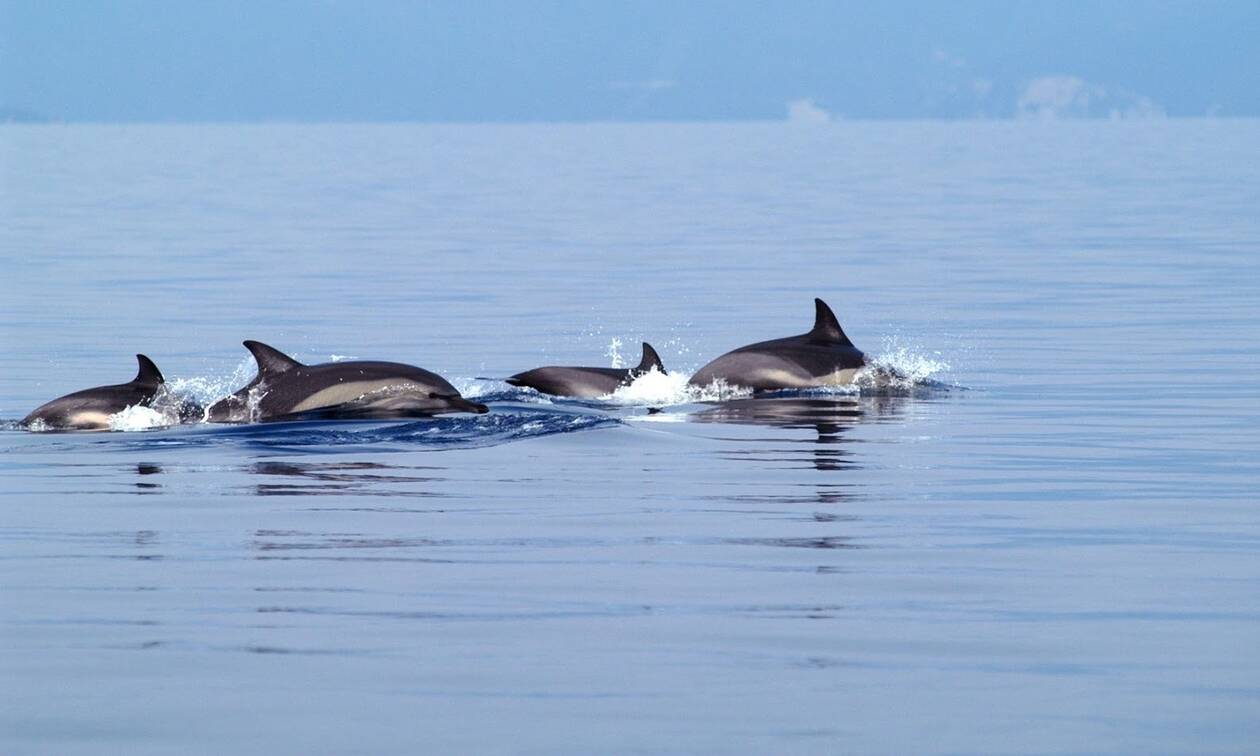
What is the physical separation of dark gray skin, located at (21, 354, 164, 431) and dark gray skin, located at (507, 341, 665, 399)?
13.4ft

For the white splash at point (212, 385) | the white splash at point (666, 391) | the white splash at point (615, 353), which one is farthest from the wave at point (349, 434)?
the white splash at point (615, 353)

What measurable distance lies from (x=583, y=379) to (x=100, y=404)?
15.9ft

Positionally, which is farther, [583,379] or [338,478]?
[583,379]

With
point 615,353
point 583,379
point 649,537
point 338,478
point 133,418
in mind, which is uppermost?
point 615,353

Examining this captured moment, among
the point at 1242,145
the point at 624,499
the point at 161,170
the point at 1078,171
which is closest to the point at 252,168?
the point at 161,170

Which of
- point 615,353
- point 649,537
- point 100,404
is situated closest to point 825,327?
point 615,353

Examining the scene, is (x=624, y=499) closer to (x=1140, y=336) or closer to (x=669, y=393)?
(x=669, y=393)

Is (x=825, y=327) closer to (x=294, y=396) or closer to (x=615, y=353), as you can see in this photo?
(x=615, y=353)

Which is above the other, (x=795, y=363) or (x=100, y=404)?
(x=795, y=363)

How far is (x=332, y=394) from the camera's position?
1869 cm

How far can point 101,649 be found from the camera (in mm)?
10055

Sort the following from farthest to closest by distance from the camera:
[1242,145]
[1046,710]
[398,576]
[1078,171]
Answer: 1. [1242,145]
2. [1078,171]
3. [398,576]
4. [1046,710]

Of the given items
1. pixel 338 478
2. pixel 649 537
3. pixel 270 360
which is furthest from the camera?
pixel 270 360

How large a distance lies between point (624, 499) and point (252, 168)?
100225 millimetres
